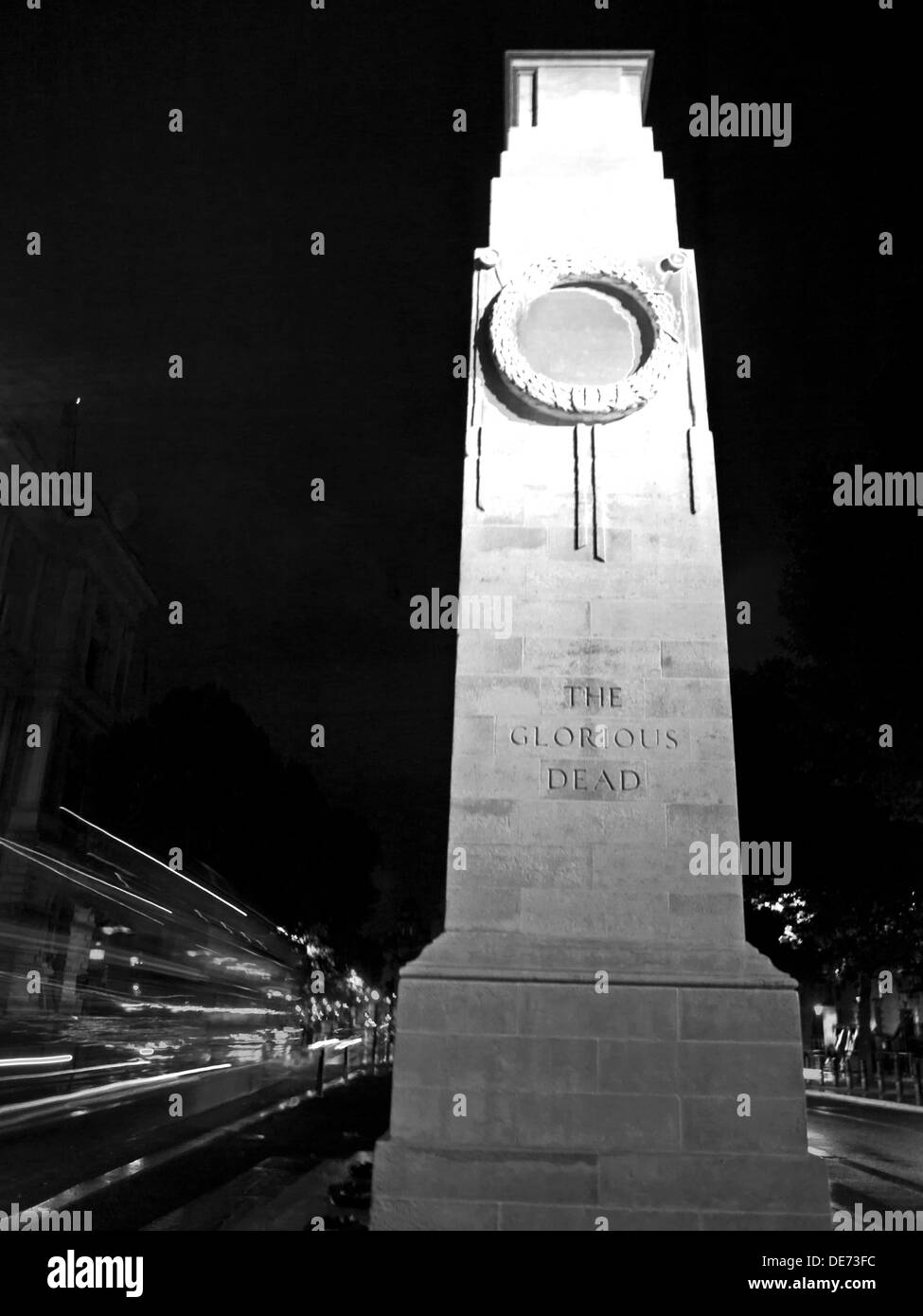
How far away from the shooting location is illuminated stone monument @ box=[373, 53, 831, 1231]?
9.83 m

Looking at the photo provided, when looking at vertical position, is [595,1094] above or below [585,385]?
below

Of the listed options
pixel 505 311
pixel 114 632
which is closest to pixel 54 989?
pixel 114 632

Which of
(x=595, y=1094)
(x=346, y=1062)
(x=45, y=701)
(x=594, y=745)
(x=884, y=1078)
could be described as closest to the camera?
(x=595, y=1094)

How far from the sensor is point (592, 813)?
37.0ft

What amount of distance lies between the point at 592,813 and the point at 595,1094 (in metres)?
2.88

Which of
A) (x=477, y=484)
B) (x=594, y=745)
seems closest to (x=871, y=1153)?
(x=594, y=745)

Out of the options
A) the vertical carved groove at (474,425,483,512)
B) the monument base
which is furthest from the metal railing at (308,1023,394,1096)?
the vertical carved groove at (474,425,483,512)

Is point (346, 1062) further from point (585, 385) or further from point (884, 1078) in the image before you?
point (585, 385)

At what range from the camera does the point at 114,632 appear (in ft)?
203

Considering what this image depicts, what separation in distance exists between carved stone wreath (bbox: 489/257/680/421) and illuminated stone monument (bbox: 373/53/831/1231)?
37 millimetres

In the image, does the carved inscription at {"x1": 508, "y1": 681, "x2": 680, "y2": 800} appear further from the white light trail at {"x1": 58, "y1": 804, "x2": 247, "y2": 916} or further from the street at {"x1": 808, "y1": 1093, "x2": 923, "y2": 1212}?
the white light trail at {"x1": 58, "y1": 804, "x2": 247, "y2": 916}

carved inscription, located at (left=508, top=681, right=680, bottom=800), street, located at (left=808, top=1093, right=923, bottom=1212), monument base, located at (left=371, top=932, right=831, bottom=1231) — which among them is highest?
carved inscription, located at (left=508, top=681, right=680, bottom=800)

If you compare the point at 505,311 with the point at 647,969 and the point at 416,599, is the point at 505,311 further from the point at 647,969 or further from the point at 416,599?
the point at 647,969
